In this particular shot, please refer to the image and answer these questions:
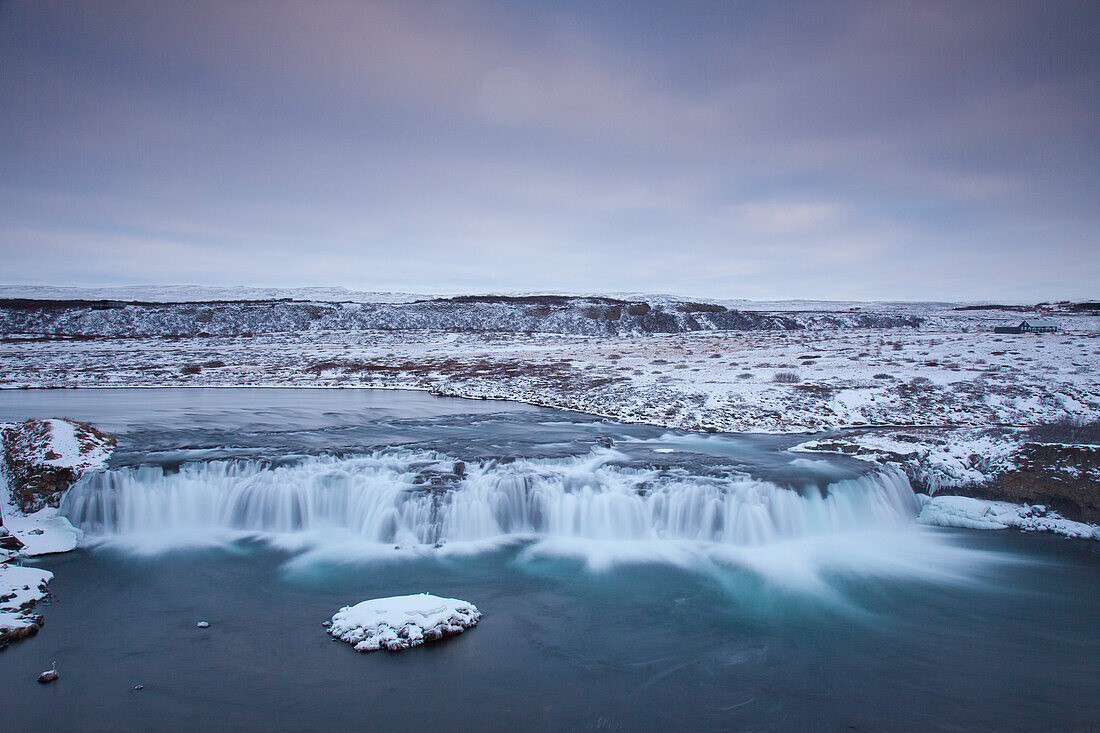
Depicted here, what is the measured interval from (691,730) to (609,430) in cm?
1513

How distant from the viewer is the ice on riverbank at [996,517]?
43.1 feet

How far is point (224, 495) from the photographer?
14.1 m

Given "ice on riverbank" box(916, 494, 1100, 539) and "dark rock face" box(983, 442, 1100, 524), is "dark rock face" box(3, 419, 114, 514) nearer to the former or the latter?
"ice on riverbank" box(916, 494, 1100, 539)

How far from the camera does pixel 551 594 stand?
10617mm

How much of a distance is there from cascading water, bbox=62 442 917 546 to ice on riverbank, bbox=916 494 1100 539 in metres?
0.62

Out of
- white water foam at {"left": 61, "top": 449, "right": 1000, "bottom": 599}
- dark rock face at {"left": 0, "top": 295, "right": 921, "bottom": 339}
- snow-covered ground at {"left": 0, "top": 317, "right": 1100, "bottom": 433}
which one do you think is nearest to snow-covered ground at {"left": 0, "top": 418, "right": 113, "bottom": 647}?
white water foam at {"left": 61, "top": 449, "right": 1000, "bottom": 599}

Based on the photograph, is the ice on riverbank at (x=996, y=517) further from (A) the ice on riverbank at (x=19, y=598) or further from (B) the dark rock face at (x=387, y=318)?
(B) the dark rock face at (x=387, y=318)

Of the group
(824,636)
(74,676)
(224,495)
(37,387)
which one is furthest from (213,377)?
(824,636)

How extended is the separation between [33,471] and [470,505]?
1055 centimetres

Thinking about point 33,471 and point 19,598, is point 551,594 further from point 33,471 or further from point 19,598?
point 33,471

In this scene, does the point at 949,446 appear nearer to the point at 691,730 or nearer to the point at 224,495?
the point at 691,730

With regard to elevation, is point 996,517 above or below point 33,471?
below

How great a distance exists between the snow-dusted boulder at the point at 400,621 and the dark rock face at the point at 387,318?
66.5 metres

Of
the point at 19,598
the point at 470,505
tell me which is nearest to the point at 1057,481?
the point at 470,505
